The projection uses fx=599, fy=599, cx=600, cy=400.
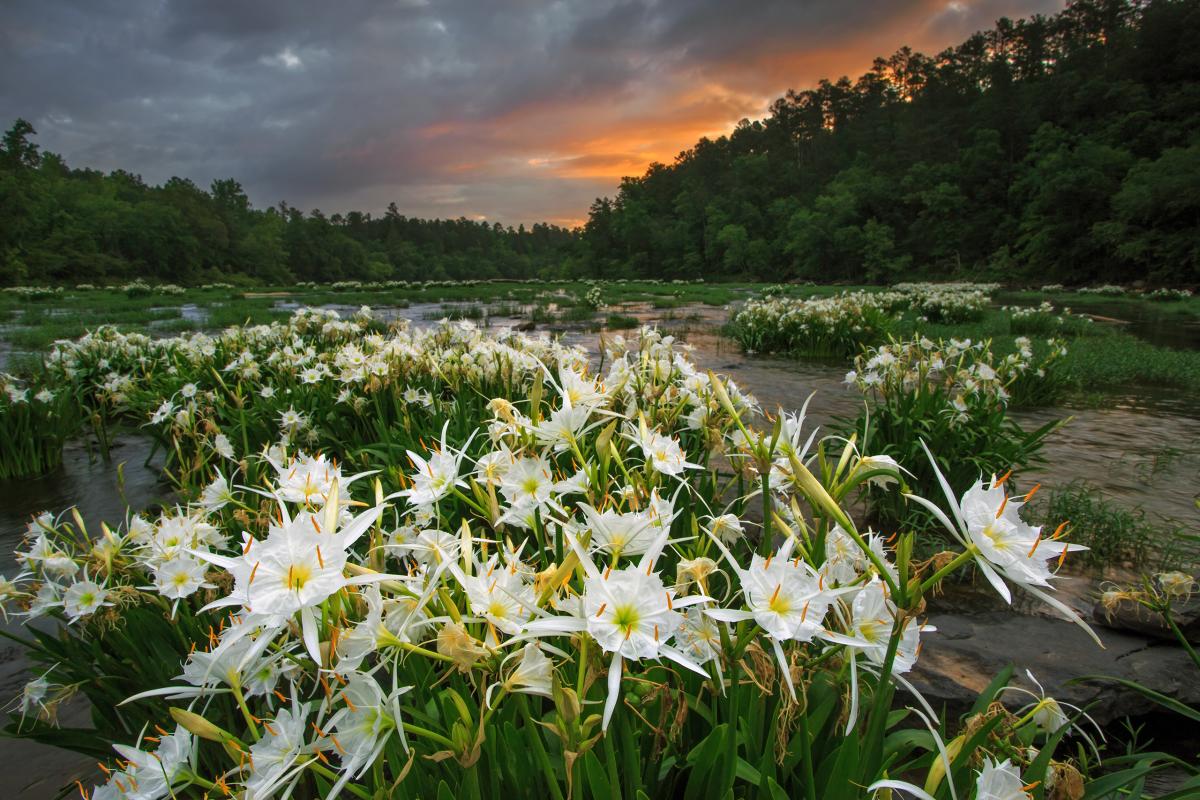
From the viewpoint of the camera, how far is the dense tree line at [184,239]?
49.7 m

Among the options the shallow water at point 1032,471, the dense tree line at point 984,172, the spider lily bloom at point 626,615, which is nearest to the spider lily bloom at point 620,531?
the spider lily bloom at point 626,615

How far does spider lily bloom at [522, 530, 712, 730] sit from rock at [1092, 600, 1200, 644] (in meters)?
2.31

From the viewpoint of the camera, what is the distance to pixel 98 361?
661 cm

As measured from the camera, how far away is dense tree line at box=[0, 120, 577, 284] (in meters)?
49.7

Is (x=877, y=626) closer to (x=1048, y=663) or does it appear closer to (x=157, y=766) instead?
(x=157, y=766)

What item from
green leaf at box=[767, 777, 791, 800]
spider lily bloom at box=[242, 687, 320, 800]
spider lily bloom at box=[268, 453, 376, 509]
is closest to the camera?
spider lily bloom at box=[242, 687, 320, 800]

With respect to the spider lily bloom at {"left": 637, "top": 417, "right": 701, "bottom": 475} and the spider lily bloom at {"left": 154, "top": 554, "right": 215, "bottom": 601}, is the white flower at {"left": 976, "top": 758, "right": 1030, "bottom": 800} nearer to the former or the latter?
the spider lily bloom at {"left": 637, "top": 417, "right": 701, "bottom": 475}

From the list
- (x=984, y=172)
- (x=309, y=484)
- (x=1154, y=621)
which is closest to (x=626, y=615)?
(x=309, y=484)

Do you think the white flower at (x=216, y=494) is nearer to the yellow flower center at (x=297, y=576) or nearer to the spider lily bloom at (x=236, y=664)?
the spider lily bloom at (x=236, y=664)

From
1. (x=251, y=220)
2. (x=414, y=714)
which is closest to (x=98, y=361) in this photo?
(x=414, y=714)

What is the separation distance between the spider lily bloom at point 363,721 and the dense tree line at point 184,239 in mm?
58176

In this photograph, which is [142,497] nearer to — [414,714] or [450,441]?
[450,441]

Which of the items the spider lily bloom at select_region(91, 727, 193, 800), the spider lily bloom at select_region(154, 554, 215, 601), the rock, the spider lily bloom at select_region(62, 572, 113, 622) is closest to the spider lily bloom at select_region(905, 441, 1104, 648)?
the spider lily bloom at select_region(91, 727, 193, 800)

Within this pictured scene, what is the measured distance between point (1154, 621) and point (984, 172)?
Result: 61.6 metres
